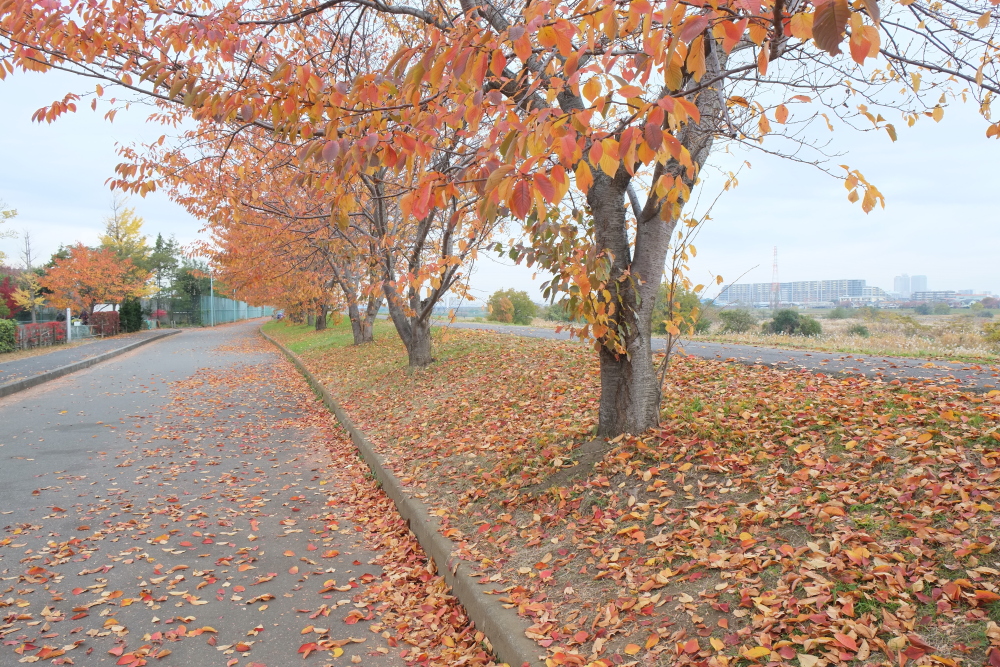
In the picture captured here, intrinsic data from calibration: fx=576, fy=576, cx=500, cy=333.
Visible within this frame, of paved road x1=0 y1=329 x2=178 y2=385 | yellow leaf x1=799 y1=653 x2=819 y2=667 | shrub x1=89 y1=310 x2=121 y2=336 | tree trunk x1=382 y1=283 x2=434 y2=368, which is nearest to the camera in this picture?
yellow leaf x1=799 y1=653 x2=819 y2=667

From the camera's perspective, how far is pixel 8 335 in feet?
66.0

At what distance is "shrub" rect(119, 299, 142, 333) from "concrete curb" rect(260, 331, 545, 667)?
113 feet

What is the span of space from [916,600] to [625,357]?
8.09ft

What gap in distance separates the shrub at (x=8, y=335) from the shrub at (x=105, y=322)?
1003 cm

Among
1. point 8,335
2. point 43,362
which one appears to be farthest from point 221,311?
point 43,362

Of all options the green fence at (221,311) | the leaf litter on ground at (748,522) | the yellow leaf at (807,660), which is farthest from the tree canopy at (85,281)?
the yellow leaf at (807,660)

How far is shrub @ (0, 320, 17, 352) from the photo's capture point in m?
19.8

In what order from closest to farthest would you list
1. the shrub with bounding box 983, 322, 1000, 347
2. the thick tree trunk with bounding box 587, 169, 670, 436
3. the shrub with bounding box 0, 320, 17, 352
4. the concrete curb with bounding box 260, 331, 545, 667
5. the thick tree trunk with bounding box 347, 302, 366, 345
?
1. the concrete curb with bounding box 260, 331, 545, 667
2. the thick tree trunk with bounding box 587, 169, 670, 436
3. the shrub with bounding box 983, 322, 1000, 347
4. the thick tree trunk with bounding box 347, 302, 366, 345
5. the shrub with bounding box 0, 320, 17, 352

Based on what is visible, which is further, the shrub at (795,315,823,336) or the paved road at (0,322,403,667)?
the shrub at (795,315,823,336)

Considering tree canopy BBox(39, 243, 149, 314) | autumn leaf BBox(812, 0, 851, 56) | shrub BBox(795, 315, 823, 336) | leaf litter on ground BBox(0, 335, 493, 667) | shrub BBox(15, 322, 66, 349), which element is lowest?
leaf litter on ground BBox(0, 335, 493, 667)

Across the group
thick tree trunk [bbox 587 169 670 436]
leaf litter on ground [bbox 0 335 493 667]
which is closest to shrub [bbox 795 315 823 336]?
thick tree trunk [bbox 587 169 670 436]

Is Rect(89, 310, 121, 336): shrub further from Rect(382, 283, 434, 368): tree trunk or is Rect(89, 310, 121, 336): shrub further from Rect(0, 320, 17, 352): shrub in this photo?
Rect(382, 283, 434, 368): tree trunk

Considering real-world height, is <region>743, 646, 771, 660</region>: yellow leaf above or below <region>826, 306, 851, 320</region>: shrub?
below

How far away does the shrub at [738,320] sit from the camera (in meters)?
18.2
